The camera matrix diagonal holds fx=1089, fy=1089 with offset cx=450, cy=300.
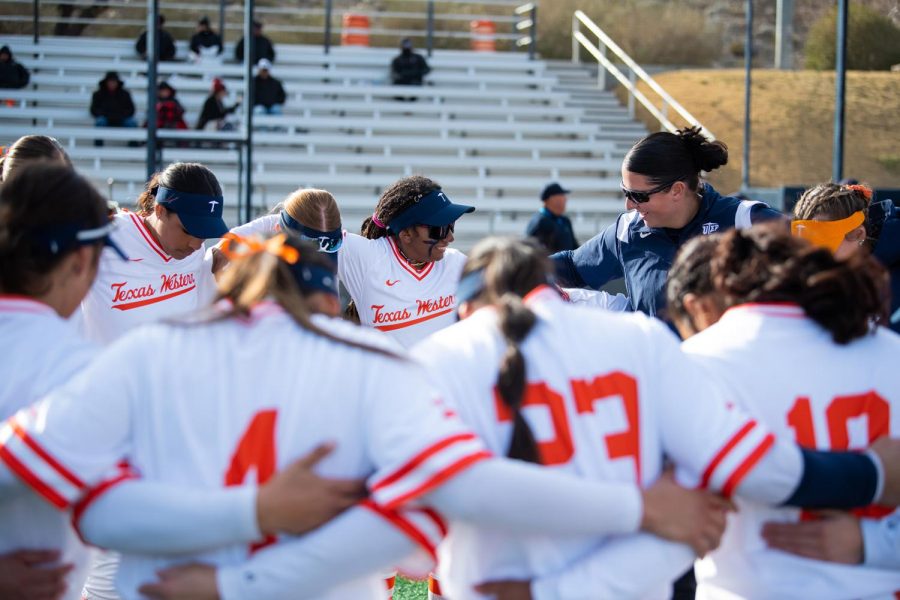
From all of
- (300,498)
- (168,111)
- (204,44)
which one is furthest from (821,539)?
(204,44)

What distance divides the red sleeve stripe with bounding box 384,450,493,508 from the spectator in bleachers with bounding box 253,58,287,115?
52.8 feet

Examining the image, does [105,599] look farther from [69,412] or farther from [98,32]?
[98,32]

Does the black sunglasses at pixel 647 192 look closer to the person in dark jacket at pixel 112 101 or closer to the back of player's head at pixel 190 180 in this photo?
the back of player's head at pixel 190 180

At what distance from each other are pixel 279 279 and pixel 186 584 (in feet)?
1.98

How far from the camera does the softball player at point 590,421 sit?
210cm

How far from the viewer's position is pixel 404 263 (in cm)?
471

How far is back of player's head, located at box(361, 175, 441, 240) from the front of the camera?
4.61 m

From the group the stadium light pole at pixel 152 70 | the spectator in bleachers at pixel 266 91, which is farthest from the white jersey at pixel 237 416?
the spectator in bleachers at pixel 266 91

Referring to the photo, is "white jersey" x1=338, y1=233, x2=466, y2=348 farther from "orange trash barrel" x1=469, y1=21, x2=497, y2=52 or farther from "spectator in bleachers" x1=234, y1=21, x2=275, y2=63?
"orange trash barrel" x1=469, y1=21, x2=497, y2=52

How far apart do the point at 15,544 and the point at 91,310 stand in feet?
7.11

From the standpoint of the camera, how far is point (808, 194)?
424 centimetres

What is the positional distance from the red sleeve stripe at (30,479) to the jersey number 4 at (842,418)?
4.82 feet

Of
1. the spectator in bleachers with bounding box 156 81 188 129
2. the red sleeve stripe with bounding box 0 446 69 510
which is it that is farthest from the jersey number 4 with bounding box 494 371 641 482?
the spectator in bleachers with bounding box 156 81 188 129

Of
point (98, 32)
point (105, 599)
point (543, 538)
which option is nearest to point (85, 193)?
point (543, 538)
